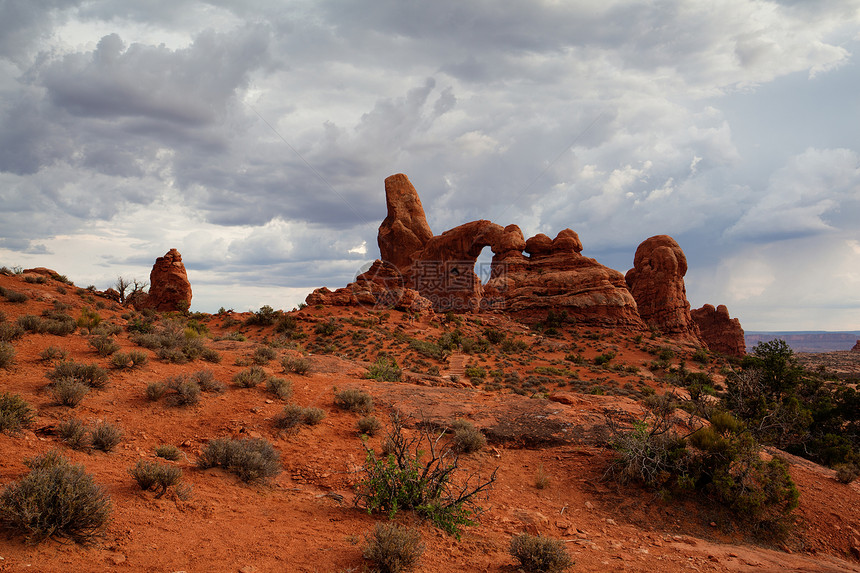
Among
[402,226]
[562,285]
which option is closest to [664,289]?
[562,285]

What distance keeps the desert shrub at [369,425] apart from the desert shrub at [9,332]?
8759 mm

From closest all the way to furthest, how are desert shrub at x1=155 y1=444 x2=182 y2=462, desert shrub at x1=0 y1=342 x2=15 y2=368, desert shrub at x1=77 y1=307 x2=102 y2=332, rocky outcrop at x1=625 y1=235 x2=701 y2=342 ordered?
desert shrub at x1=155 y1=444 x2=182 y2=462, desert shrub at x1=0 y1=342 x2=15 y2=368, desert shrub at x1=77 y1=307 x2=102 y2=332, rocky outcrop at x1=625 y1=235 x2=701 y2=342

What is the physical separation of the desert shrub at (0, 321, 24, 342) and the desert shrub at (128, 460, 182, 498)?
7.92 meters

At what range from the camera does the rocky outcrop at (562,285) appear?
4759cm

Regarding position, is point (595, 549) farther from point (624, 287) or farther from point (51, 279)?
point (624, 287)

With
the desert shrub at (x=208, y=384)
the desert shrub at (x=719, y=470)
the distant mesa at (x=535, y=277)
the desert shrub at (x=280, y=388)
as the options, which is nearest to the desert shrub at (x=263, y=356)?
the desert shrub at (x=280, y=388)

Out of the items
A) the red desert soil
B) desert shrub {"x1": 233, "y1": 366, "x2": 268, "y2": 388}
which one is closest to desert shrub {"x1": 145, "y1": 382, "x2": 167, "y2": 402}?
the red desert soil

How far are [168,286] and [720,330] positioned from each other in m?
66.3

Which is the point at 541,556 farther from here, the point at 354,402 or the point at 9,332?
the point at 9,332

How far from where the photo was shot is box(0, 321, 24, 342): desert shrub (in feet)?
31.7

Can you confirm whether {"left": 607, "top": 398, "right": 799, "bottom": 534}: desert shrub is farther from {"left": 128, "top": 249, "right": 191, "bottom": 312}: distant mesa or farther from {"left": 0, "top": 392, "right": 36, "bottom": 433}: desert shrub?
{"left": 128, "top": 249, "right": 191, "bottom": 312}: distant mesa

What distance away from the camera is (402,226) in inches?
2288

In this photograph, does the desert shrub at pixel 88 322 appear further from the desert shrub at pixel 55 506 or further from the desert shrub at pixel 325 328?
the desert shrub at pixel 325 328

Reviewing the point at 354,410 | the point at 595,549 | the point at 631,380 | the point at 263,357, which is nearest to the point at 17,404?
the point at 354,410
